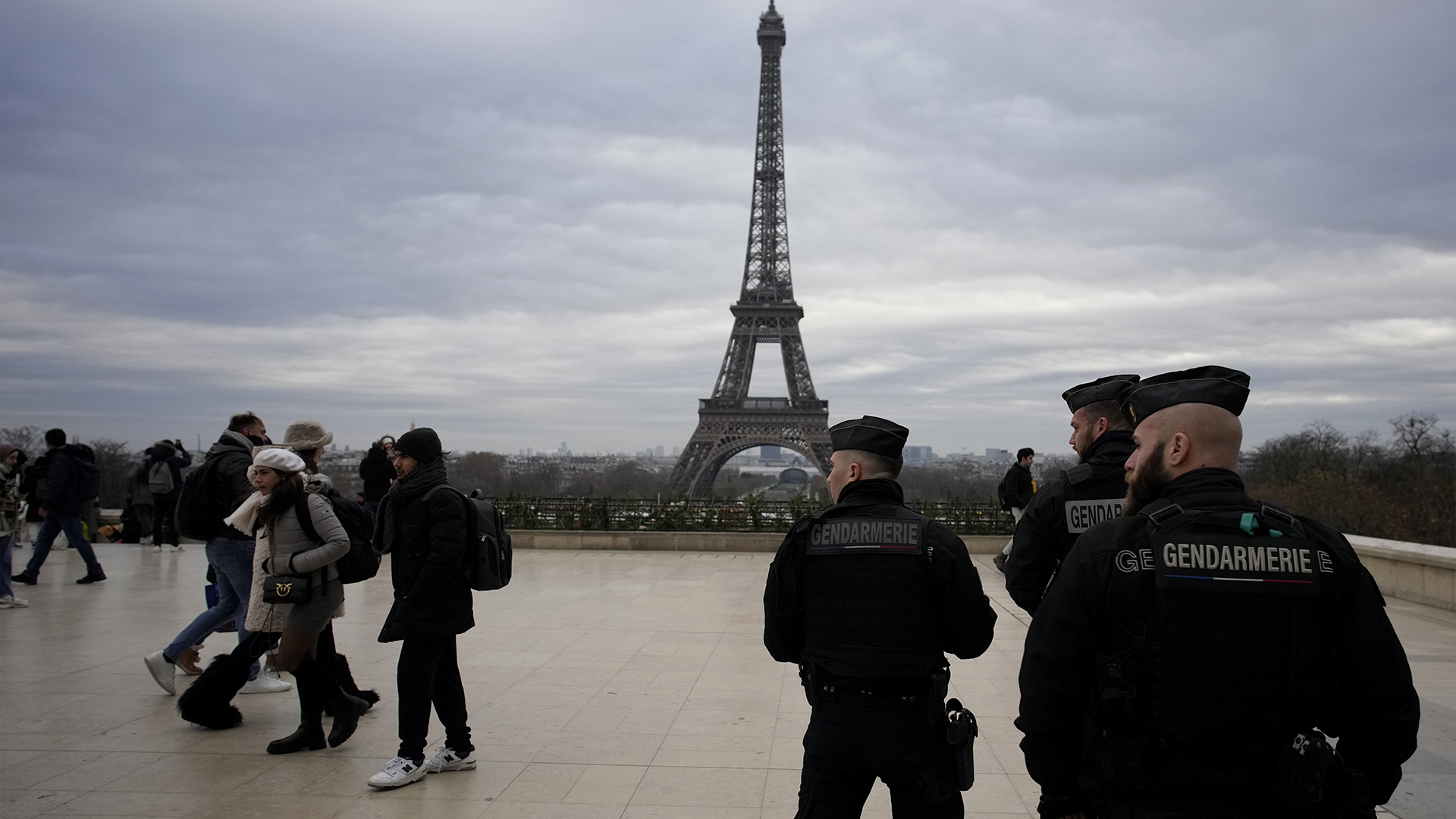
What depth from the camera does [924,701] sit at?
3197 mm

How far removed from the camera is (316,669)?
5.45m

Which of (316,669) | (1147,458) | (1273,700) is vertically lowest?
(316,669)

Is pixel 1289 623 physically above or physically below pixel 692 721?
above

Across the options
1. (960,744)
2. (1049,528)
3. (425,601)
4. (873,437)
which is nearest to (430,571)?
(425,601)

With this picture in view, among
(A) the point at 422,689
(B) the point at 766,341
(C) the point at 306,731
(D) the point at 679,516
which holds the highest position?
(B) the point at 766,341

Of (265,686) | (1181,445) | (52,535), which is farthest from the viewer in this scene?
(52,535)

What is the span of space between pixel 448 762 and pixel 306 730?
91 cm

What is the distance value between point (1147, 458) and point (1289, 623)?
52cm

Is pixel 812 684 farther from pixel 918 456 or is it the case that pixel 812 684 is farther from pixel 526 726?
pixel 918 456

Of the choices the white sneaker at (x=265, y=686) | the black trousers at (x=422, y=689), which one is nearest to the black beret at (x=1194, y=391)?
the black trousers at (x=422, y=689)

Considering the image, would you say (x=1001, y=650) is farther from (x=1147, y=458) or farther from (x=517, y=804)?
(x=1147, y=458)

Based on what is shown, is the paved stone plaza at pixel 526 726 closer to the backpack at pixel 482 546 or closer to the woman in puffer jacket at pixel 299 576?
the woman in puffer jacket at pixel 299 576

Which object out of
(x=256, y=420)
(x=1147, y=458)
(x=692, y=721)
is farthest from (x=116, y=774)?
(x=1147, y=458)

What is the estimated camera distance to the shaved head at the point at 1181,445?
99.5 inches
